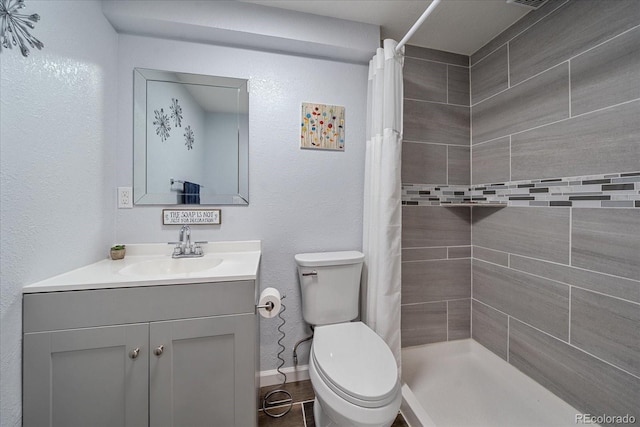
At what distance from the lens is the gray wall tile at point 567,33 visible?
1038mm

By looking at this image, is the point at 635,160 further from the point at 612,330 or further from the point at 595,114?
the point at 612,330

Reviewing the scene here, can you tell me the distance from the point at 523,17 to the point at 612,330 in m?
1.74

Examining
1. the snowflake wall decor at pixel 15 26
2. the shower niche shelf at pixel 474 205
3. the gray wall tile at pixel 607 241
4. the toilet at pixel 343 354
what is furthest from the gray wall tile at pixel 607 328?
the snowflake wall decor at pixel 15 26

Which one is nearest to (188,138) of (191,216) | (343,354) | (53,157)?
(191,216)

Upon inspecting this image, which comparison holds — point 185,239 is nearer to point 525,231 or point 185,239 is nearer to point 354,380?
point 354,380

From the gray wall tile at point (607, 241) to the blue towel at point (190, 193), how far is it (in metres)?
2.03

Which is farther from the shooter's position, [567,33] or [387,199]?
[387,199]

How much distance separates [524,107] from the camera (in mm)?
1423

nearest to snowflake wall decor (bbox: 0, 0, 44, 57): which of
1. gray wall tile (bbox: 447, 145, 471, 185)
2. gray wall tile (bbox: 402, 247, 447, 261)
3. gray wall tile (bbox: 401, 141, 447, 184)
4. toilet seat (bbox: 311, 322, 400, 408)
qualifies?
toilet seat (bbox: 311, 322, 400, 408)

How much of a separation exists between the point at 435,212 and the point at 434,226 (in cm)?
10

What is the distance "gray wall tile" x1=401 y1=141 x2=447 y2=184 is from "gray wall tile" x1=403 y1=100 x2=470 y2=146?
2.2 inches

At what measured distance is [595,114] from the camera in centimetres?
111

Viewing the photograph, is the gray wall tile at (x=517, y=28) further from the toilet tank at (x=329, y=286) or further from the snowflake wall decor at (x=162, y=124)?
the snowflake wall decor at (x=162, y=124)

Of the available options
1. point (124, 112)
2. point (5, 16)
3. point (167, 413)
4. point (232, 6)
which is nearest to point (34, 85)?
point (5, 16)
